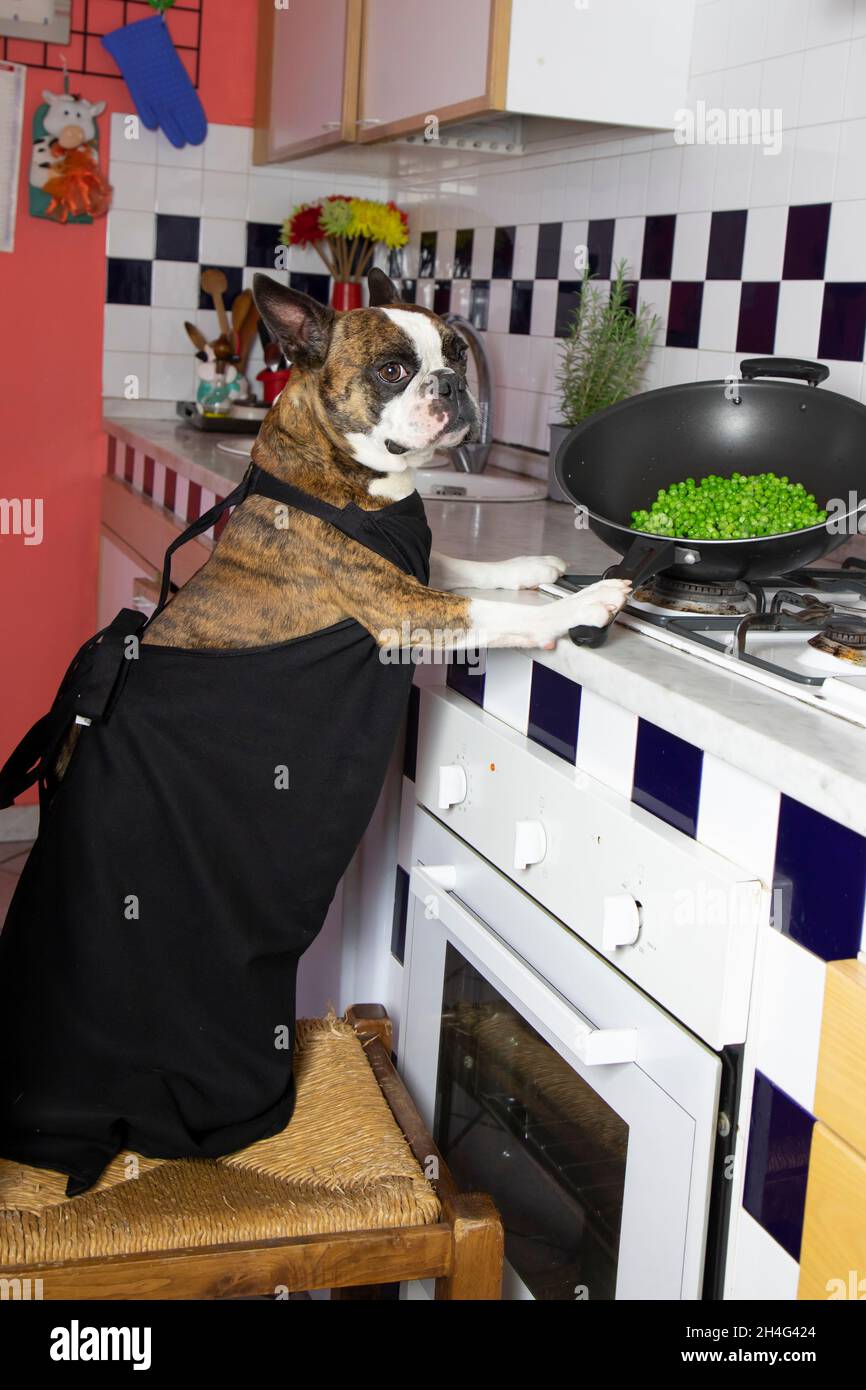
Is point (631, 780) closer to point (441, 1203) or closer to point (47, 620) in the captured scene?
point (441, 1203)

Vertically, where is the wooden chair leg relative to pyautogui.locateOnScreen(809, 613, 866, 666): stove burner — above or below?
below

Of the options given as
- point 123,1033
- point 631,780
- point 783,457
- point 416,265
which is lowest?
point 123,1033

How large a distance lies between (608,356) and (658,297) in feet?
0.42

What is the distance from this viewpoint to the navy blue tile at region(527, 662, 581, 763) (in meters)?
1.32

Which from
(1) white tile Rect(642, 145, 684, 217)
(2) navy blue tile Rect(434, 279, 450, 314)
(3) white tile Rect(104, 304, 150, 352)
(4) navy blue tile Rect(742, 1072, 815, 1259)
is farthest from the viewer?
(3) white tile Rect(104, 304, 150, 352)

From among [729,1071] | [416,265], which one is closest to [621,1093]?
[729,1071]

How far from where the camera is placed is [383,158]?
3.27 meters

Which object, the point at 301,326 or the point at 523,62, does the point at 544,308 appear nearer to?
the point at 523,62

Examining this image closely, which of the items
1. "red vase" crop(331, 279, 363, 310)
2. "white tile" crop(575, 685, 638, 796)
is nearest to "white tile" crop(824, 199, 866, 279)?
"white tile" crop(575, 685, 638, 796)

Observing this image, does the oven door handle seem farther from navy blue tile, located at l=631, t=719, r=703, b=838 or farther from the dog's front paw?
the dog's front paw

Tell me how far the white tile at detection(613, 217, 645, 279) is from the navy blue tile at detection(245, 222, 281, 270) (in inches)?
55.8

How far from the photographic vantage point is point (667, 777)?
45.3 inches

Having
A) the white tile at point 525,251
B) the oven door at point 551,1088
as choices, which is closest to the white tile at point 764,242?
the white tile at point 525,251

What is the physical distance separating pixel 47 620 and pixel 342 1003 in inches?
81.1
